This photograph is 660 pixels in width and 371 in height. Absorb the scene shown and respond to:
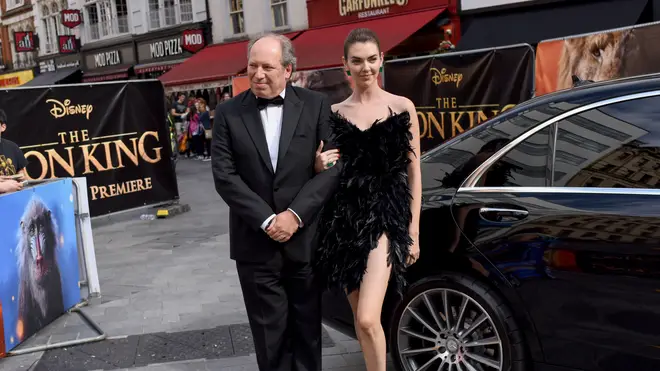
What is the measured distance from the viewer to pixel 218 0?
23.7 metres

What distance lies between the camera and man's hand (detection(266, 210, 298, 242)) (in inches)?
113

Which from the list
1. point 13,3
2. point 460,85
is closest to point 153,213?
point 460,85

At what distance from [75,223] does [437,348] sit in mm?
3546

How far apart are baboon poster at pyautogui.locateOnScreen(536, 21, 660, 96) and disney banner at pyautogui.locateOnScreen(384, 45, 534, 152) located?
0.99 feet

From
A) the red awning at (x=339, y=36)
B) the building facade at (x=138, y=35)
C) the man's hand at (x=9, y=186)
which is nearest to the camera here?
the man's hand at (x=9, y=186)

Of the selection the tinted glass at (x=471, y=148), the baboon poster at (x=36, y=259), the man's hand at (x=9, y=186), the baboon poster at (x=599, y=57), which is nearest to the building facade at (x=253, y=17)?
the baboon poster at (x=599, y=57)

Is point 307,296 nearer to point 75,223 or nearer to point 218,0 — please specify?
point 75,223

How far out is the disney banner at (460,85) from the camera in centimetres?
766

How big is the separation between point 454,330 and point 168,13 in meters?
26.0

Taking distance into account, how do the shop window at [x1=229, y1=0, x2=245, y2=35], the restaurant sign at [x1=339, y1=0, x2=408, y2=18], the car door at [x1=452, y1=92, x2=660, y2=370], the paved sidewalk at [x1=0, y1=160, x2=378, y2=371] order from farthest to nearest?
the shop window at [x1=229, y1=0, x2=245, y2=35]
the restaurant sign at [x1=339, y1=0, x2=408, y2=18]
the paved sidewalk at [x1=0, y1=160, x2=378, y2=371]
the car door at [x1=452, y1=92, x2=660, y2=370]

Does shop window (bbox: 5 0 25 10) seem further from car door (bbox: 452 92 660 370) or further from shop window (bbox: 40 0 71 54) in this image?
car door (bbox: 452 92 660 370)

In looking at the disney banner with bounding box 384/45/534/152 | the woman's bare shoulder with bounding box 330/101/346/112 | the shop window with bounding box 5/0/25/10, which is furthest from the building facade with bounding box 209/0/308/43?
the shop window with bounding box 5/0/25/10

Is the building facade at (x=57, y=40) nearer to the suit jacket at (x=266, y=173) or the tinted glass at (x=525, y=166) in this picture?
the suit jacket at (x=266, y=173)

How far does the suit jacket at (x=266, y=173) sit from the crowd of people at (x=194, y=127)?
15700 mm
